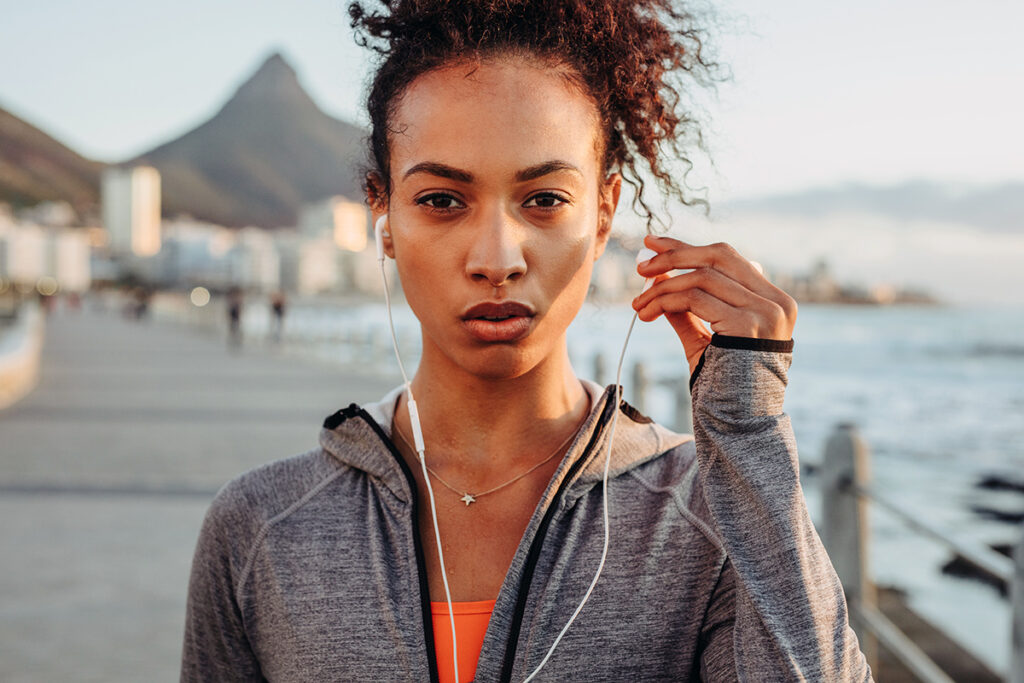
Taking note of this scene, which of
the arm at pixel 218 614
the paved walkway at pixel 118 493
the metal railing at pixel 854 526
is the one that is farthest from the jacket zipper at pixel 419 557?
the paved walkway at pixel 118 493

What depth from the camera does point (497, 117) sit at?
146 cm

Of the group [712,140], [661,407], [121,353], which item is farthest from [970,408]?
[712,140]

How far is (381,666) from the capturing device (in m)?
1.47

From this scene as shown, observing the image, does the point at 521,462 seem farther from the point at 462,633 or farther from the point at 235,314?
the point at 235,314

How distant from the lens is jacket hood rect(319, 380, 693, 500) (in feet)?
5.18

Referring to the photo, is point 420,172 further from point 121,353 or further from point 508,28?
point 121,353

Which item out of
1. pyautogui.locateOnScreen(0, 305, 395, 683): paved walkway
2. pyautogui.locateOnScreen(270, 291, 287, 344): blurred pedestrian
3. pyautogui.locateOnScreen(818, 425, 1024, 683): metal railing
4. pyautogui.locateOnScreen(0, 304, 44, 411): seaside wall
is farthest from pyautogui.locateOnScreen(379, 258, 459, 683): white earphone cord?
pyautogui.locateOnScreen(270, 291, 287, 344): blurred pedestrian

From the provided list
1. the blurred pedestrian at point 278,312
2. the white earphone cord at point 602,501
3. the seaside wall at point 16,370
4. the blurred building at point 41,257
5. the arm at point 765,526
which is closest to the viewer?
the arm at point 765,526

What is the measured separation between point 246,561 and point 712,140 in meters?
1.18

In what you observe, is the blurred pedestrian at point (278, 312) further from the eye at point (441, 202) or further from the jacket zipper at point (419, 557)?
the eye at point (441, 202)

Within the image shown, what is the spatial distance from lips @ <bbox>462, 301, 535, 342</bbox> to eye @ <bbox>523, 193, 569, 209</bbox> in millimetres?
164

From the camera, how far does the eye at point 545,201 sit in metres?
1.50

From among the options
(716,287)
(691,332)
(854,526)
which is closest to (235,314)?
(854,526)

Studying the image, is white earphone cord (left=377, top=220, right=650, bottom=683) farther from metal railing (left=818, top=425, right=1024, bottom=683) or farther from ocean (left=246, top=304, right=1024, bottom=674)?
metal railing (left=818, top=425, right=1024, bottom=683)
